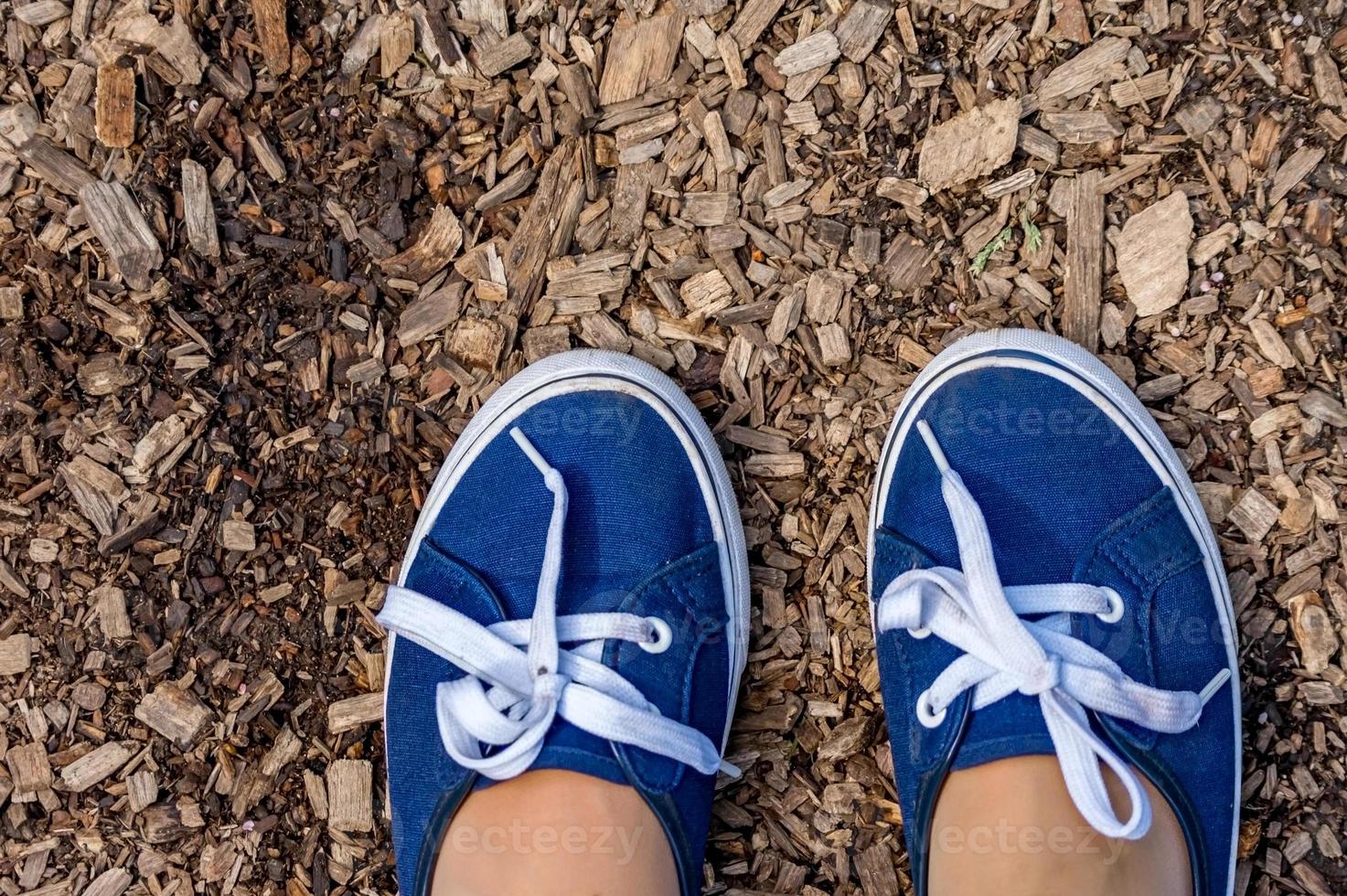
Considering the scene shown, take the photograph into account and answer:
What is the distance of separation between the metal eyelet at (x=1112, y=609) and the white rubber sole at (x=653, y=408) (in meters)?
0.61

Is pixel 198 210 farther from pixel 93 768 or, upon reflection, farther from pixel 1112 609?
pixel 1112 609

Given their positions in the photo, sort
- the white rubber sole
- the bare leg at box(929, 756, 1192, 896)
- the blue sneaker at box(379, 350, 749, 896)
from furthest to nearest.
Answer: the white rubber sole → the blue sneaker at box(379, 350, 749, 896) → the bare leg at box(929, 756, 1192, 896)

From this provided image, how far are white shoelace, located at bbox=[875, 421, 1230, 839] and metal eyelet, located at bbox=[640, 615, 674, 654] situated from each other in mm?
365

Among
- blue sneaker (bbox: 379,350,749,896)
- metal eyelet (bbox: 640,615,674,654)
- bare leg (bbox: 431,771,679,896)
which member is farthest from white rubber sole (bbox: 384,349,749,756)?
bare leg (bbox: 431,771,679,896)

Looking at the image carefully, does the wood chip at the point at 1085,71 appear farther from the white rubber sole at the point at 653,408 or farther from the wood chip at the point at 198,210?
the wood chip at the point at 198,210

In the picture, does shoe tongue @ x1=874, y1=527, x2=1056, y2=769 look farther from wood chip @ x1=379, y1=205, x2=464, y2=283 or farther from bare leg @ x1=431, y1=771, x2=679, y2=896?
wood chip @ x1=379, y1=205, x2=464, y2=283

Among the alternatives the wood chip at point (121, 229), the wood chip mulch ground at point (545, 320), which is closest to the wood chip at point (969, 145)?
the wood chip mulch ground at point (545, 320)

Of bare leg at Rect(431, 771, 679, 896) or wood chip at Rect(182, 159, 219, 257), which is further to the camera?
wood chip at Rect(182, 159, 219, 257)

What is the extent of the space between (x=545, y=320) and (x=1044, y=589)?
3.24 ft

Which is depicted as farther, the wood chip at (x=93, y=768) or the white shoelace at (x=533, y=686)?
the wood chip at (x=93, y=768)

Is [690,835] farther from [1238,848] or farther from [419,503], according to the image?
[1238,848]

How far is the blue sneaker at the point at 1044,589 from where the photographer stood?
183cm

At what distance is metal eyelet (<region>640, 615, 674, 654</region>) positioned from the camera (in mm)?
1938

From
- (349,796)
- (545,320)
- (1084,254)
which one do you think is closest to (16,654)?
(349,796)
